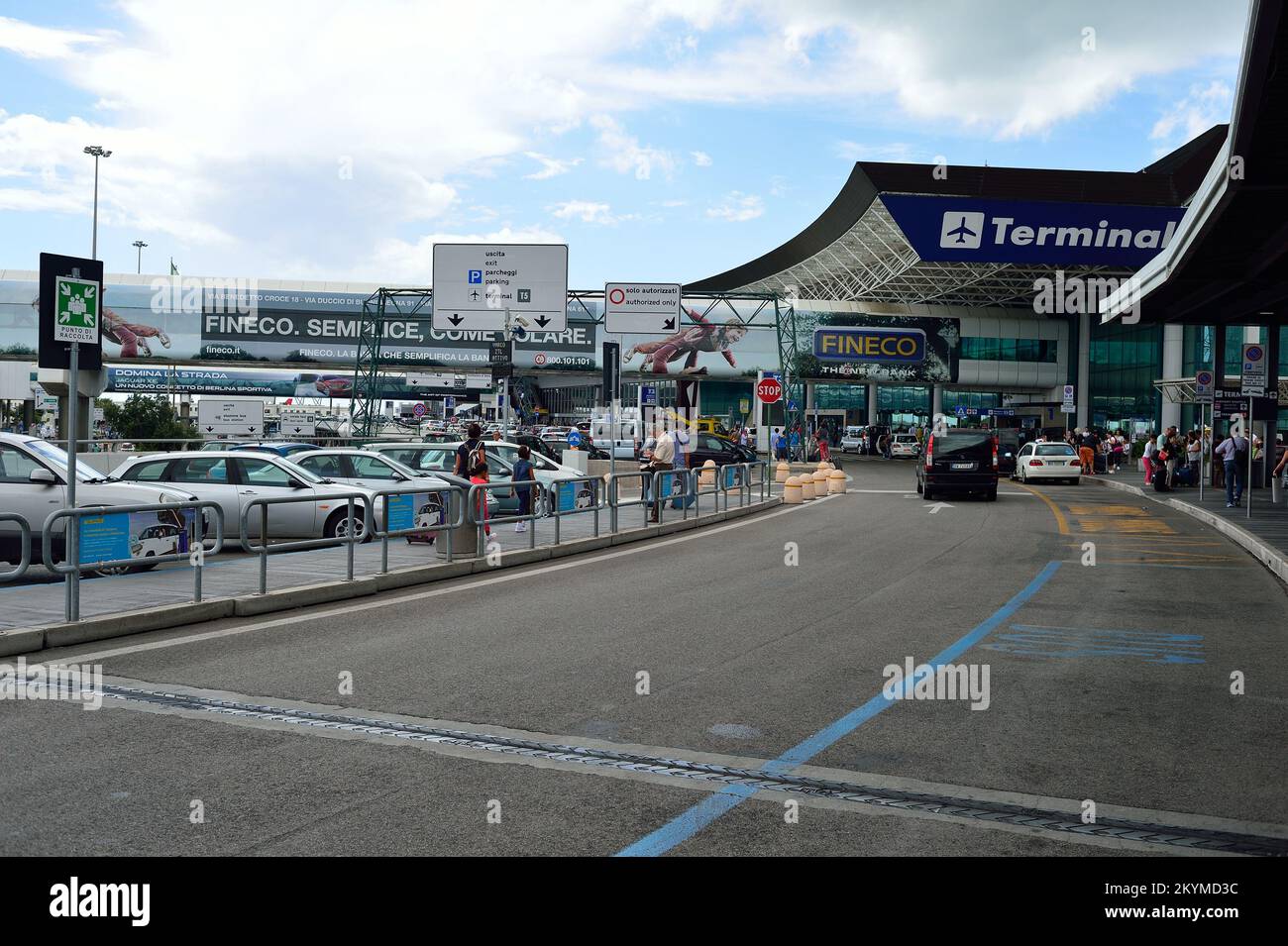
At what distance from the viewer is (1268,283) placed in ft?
81.1

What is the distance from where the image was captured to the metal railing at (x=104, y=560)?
988 centimetres

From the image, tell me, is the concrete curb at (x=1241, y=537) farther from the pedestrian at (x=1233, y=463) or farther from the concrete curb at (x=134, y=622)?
the concrete curb at (x=134, y=622)

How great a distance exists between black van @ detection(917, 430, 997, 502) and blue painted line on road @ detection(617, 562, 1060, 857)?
21.0 metres

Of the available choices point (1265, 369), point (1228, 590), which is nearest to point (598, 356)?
point (1265, 369)

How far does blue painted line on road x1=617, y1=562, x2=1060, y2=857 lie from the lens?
5.00 meters

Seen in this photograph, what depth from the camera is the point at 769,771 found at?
612cm

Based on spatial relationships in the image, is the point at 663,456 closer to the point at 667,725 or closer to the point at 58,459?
the point at 58,459

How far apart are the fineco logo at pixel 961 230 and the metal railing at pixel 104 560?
41927mm

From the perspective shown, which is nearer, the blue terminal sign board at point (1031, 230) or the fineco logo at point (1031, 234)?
the blue terminal sign board at point (1031, 230)

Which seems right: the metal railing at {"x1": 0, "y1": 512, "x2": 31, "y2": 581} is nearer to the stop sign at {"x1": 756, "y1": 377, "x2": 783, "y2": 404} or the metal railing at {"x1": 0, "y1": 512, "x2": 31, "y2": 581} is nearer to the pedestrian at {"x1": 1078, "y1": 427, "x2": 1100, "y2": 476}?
the stop sign at {"x1": 756, "y1": 377, "x2": 783, "y2": 404}

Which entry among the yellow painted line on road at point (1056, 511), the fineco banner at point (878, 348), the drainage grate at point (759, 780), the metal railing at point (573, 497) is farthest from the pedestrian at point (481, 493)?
the fineco banner at point (878, 348)

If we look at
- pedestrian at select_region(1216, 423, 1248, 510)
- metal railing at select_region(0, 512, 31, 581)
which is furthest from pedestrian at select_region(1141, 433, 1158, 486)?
metal railing at select_region(0, 512, 31, 581)

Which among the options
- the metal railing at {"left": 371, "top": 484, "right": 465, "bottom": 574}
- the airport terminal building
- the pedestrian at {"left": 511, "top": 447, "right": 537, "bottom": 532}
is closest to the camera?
the metal railing at {"left": 371, "top": 484, "right": 465, "bottom": 574}
